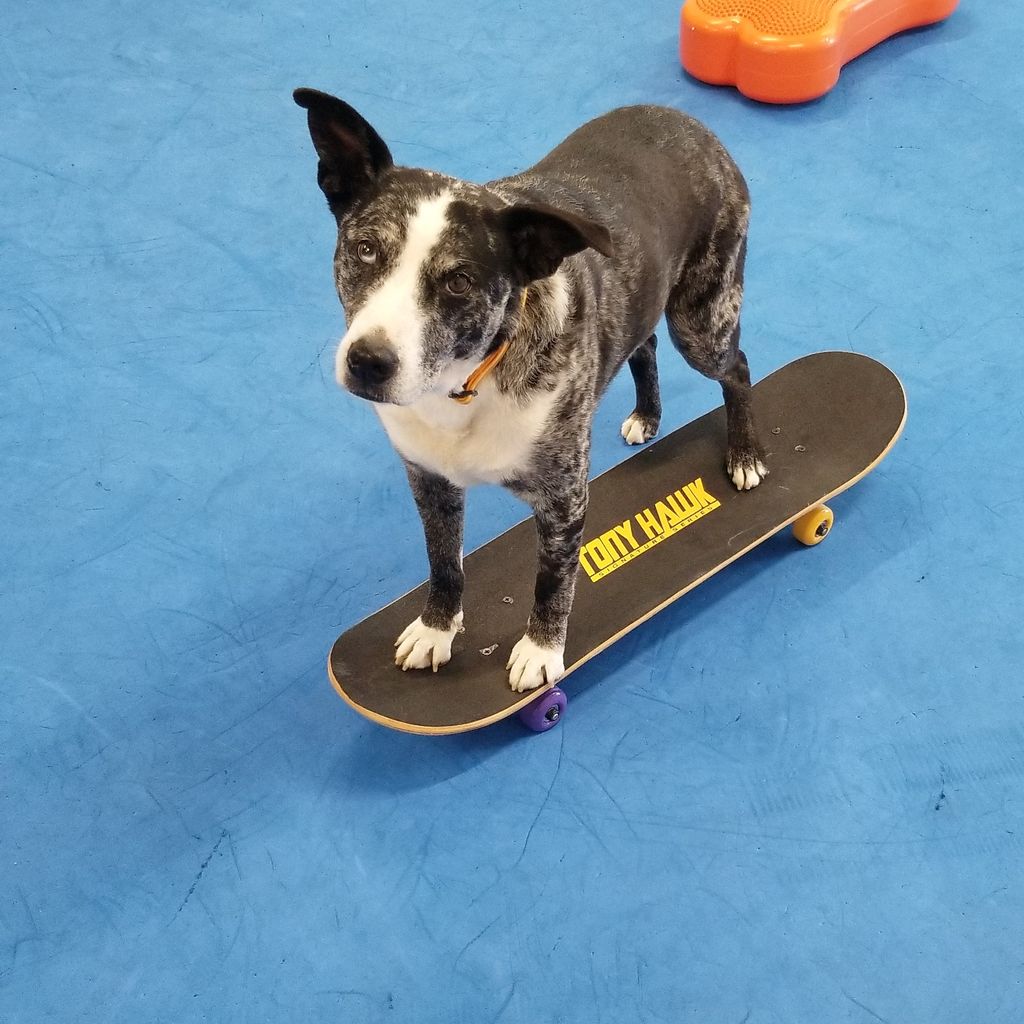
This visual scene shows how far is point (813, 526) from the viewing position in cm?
286

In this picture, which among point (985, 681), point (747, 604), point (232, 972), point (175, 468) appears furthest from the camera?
point (175, 468)

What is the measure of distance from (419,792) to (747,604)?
0.96 meters

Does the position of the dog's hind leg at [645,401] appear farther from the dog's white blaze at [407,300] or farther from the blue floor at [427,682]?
the dog's white blaze at [407,300]

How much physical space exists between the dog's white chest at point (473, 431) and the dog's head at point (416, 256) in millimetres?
183

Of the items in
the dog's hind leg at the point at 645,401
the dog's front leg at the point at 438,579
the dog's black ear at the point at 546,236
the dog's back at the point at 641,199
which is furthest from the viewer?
the dog's hind leg at the point at 645,401

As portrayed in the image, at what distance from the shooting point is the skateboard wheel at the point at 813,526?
284 cm

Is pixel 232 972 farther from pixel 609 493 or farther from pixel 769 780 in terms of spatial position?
pixel 609 493

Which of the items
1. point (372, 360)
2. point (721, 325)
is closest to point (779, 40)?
point (721, 325)

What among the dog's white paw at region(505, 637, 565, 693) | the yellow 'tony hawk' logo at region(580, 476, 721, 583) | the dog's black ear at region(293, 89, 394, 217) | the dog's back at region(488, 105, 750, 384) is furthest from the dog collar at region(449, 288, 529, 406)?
the yellow 'tony hawk' logo at region(580, 476, 721, 583)

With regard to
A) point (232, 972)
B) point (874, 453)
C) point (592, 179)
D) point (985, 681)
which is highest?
point (592, 179)

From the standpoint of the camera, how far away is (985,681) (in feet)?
8.57

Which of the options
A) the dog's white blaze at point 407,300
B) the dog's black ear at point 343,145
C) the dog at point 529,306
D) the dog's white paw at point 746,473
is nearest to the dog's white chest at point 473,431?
the dog at point 529,306

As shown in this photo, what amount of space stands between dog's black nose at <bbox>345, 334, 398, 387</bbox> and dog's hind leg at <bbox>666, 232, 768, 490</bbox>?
115 centimetres

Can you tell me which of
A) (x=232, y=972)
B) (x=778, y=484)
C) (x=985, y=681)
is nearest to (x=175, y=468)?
(x=232, y=972)
